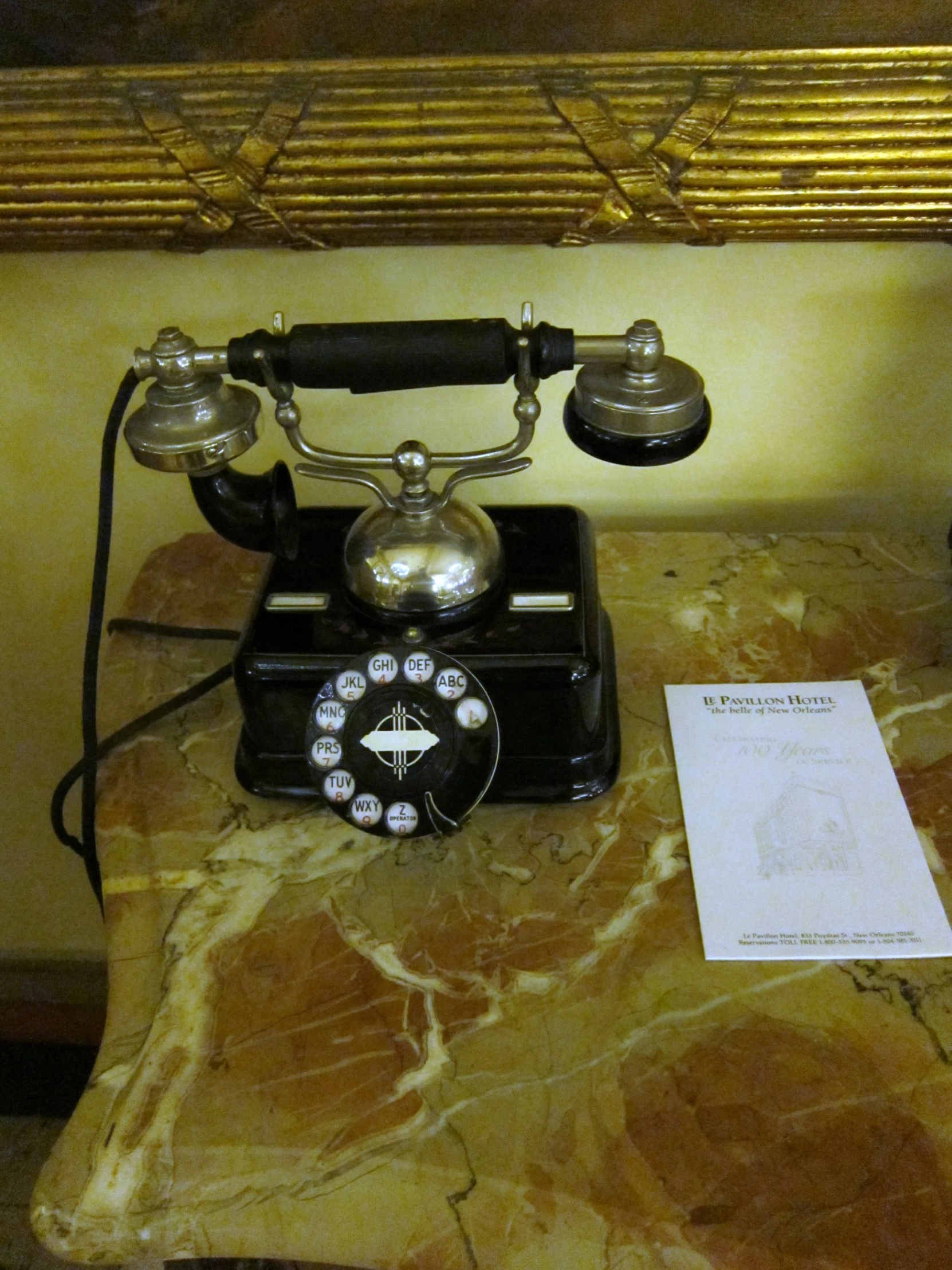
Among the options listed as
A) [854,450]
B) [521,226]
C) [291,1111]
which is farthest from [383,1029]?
[854,450]

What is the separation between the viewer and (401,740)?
630 millimetres

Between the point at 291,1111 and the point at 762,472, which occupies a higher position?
the point at 762,472

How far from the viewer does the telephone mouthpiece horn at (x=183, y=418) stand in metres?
0.61

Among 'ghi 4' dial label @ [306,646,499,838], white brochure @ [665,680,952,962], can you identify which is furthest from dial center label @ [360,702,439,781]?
white brochure @ [665,680,952,962]

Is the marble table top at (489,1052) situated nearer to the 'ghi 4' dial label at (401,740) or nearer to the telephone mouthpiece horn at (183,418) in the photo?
the 'ghi 4' dial label at (401,740)

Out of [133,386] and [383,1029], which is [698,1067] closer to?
[383,1029]

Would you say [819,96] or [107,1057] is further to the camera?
[819,96]

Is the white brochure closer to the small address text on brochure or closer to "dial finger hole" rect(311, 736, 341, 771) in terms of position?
the small address text on brochure

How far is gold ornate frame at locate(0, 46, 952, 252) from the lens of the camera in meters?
0.67

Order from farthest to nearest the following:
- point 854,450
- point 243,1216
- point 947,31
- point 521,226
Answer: point 854,450 → point 521,226 → point 947,31 → point 243,1216

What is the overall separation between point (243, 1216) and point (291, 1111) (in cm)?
6

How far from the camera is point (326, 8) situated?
0.65 m

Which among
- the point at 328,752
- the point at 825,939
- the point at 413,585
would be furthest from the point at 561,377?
the point at 825,939

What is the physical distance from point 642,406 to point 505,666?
0.66ft
